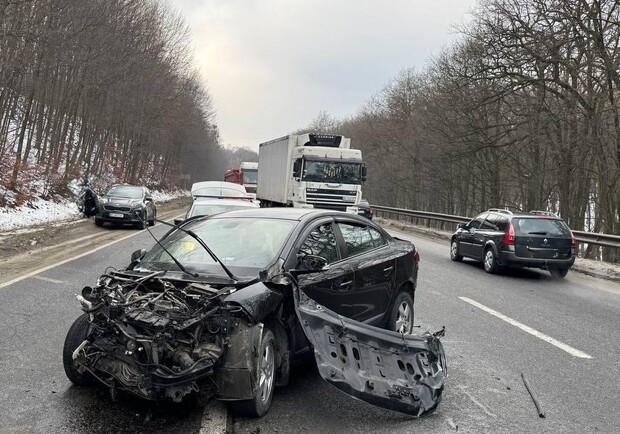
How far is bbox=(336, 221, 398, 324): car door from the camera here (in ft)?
17.2

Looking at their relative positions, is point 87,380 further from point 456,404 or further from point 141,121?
point 141,121

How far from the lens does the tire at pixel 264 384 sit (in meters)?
3.84

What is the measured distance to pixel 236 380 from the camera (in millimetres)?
3693

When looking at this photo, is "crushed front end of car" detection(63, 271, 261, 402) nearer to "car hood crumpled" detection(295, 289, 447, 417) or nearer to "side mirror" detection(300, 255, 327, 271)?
"car hood crumpled" detection(295, 289, 447, 417)

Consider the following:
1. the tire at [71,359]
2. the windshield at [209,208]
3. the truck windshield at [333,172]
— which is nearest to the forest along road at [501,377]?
the tire at [71,359]

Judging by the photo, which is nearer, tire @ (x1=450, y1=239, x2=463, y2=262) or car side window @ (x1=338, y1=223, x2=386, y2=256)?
car side window @ (x1=338, y1=223, x2=386, y2=256)

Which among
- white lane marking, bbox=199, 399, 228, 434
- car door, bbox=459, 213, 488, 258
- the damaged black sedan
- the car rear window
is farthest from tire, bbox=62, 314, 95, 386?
car door, bbox=459, 213, 488, 258

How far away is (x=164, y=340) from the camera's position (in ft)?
11.8

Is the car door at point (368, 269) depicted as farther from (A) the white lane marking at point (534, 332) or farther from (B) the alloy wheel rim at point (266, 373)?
(A) the white lane marking at point (534, 332)

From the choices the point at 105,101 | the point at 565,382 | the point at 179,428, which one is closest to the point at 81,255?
the point at 179,428

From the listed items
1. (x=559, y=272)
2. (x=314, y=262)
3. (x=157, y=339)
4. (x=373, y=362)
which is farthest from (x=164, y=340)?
(x=559, y=272)

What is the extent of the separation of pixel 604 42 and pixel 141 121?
104ft

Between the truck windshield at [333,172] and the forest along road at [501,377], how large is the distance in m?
12.7

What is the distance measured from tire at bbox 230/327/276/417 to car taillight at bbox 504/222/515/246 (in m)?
9.70
